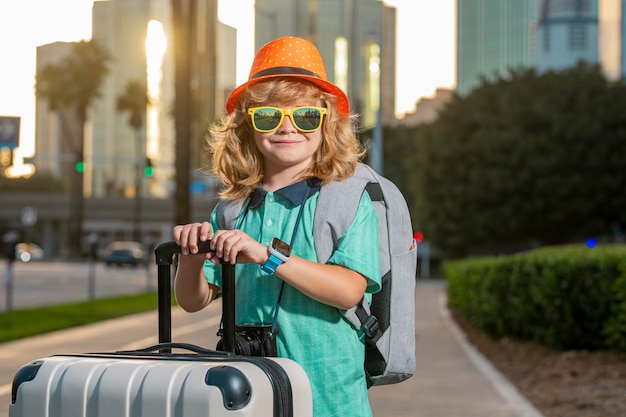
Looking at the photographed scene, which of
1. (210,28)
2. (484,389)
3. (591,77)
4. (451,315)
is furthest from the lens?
(210,28)

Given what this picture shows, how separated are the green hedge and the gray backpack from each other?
9.17m

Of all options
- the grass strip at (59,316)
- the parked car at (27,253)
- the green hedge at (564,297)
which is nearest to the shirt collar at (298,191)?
the green hedge at (564,297)

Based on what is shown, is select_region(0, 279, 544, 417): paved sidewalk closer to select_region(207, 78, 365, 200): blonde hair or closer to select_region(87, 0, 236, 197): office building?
select_region(207, 78, 365, 200): blonde hair

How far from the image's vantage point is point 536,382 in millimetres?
12172

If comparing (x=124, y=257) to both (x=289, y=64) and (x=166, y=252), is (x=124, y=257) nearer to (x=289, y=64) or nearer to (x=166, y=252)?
(x=289, y=64)

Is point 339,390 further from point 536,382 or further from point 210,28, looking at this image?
point 210,28

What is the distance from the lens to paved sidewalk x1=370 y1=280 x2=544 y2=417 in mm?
9958

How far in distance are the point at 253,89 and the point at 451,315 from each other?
2347cm

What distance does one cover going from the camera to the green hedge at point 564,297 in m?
Answer: 12.8

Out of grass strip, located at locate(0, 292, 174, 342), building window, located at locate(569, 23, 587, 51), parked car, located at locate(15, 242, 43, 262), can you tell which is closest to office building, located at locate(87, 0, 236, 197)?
parked car, located at locate(15, 242, 43, 262)

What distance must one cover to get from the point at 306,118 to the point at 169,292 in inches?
25.6

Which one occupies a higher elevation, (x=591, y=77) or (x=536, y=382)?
(x=591, y=77)

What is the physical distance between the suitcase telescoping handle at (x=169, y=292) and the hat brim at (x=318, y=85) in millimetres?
524

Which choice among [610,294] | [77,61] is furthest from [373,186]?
[77,61]
